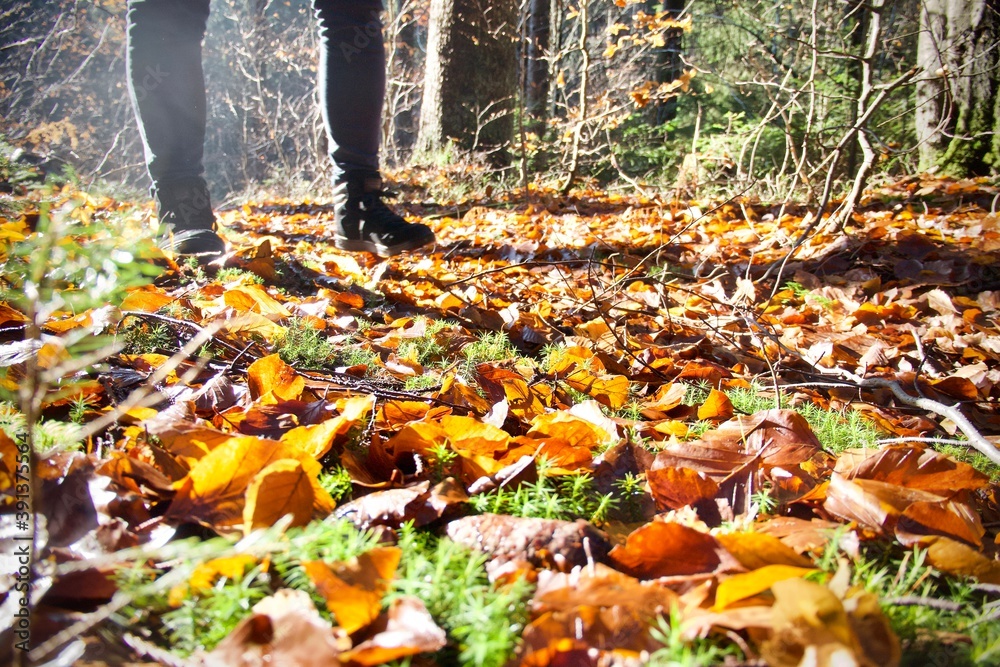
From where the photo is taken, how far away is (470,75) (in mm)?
8641

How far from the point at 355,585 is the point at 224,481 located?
30 cm

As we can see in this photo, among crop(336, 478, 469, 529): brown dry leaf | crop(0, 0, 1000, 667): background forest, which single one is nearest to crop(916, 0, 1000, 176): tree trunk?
crop(0, 0, 1000, 667): background forest

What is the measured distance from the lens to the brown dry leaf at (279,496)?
83cm

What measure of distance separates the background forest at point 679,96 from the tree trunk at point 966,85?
0.05ft

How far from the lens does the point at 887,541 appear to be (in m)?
0.96

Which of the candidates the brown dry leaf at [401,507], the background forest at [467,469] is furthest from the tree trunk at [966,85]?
the brown dry leaf at [401,507]

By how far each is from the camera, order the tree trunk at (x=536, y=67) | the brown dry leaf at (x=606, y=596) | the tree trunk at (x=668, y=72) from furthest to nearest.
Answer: the tree trunk at (x=668, y=72) → the tree trunk at (x=536, y=67) → the brown dry leaf at (x=606, y=596)

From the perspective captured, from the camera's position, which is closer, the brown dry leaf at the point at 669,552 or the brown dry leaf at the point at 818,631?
the brown dry leaf at the point at 818,631

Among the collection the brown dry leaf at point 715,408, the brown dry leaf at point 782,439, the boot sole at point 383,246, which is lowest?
the brown dry leaf at point 715,408

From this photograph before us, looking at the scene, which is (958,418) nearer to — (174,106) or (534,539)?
(534,539)

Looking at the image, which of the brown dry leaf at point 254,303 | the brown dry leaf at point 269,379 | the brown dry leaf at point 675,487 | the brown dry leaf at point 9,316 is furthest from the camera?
the brown dry leaf at point 254,303

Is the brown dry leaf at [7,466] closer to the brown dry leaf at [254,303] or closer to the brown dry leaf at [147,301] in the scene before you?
the brown dry leaf at [147,301]

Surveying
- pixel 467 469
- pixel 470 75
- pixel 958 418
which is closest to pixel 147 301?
pixel 467 469

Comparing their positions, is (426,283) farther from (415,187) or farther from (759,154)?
(759,154)
